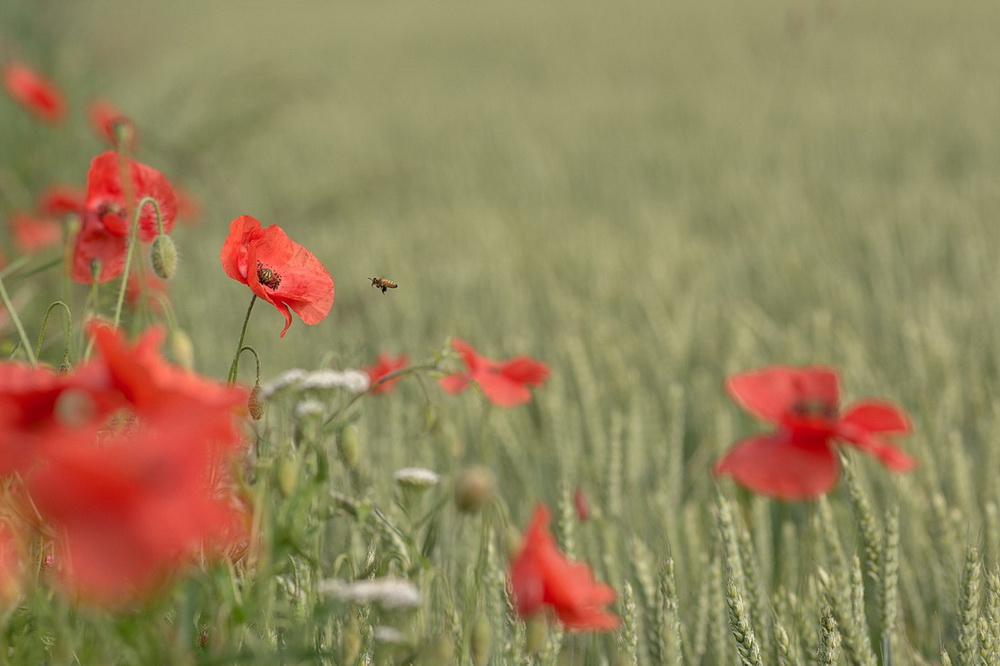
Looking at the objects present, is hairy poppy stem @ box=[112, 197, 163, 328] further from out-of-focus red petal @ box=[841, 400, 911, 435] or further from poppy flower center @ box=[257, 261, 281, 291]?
out-of-focus red petal @ box=[841, 400, 911, 435]

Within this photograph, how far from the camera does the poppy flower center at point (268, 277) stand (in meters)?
0.68

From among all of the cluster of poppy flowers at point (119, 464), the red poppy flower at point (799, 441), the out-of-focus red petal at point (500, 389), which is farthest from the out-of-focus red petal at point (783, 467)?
the cluster of poppy flowers at point (119, 464)

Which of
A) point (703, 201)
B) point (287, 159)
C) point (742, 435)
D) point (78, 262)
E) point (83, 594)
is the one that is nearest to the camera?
point (83, 594)

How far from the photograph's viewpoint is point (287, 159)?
4113mm

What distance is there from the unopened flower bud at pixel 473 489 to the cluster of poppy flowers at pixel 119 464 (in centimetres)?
12

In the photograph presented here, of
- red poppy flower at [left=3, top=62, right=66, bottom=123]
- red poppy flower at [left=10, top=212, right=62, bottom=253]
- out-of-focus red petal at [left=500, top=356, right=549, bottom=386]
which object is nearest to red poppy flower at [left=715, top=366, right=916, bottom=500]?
out-of-focus red petal at [left=500, top=356, right=549, bottom=386]

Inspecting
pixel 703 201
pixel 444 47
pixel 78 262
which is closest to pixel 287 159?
pixel 703 201

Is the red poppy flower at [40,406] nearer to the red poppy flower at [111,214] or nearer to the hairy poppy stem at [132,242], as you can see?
the hairy poppy stem at [132,242]

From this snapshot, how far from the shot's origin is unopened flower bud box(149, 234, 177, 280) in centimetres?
65

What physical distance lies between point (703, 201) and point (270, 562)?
8.95 feet

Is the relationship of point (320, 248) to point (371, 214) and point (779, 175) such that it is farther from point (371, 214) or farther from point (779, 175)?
point (779, 175)

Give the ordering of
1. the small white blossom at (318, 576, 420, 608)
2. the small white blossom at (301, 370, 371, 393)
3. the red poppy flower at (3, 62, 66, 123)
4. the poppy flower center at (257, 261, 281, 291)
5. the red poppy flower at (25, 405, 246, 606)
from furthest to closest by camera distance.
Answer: the red poppy flower at (3, 62, 66, 123)
the poppy flower center at (257, 261, 281, 291)
the small white blossom at (301, 370, 371, 393)
the small white blossom at (318, 576, 420, 608)
the red poppy flower at (25, 405, 246, 606)

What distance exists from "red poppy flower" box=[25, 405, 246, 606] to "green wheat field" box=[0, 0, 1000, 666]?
0.19ft

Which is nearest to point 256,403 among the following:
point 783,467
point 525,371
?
point 525,371
